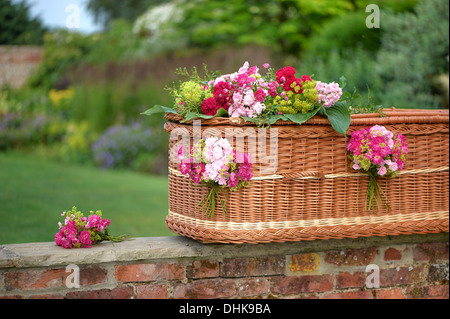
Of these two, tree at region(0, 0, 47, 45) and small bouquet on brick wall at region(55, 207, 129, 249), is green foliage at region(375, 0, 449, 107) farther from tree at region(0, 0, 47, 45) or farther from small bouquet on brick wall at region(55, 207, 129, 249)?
tree at region(0, 0, 47, 45)

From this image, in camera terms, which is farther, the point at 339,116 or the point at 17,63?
the point at 17,63

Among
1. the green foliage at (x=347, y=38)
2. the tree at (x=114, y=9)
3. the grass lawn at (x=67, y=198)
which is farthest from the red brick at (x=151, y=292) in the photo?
the tree at (x=114, y=9)

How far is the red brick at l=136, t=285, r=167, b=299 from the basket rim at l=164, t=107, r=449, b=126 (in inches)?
27.8

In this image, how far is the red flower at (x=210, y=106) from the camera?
2209 millimetres

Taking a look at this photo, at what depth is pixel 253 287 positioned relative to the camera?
8.01 feet

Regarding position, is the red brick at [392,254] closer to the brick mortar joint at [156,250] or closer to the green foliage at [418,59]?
the brick mortar joint at [156,250]

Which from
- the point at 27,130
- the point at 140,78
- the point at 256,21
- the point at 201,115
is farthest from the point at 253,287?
the point at 256,21

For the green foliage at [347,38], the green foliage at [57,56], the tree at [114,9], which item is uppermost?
the tree at [114,9]

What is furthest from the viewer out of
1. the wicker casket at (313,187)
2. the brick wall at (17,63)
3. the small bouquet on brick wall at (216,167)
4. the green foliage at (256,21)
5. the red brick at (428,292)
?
the green foliage at (256,21)

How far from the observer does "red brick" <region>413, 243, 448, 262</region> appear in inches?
106

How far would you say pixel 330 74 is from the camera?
5086 millimetres

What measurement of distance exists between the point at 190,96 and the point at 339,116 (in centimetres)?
61

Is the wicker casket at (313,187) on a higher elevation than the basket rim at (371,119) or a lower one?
lower

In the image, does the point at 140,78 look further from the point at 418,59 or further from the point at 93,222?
the point at 93,222
